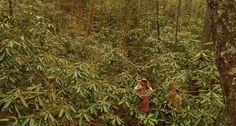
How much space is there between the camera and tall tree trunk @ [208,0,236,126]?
7.69 feet

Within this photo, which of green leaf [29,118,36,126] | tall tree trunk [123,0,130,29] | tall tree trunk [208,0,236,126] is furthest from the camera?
tall tree trunk [123,0,130,29]

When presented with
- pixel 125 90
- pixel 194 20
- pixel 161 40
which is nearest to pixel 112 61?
pixel 125 90

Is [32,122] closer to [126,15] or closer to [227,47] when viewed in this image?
[227,47]

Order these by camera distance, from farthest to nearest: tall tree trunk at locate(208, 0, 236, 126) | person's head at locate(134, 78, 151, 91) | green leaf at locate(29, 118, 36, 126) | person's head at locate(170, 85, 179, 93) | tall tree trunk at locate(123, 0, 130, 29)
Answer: tall tree trunk at locate(123, 0, 130, 29), person's head at locate(134, 78, 151, 91), person's head at locate(170, 85, 179, 93), green leaf at locate(29, 118, 36, 126), tall tree trunk at locate(208, 0, 236, 126)

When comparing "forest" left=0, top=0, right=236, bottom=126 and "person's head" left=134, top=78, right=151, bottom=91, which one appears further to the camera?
"person's head" left=134, top=78, right=151, bottom=91

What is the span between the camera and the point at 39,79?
4.52m

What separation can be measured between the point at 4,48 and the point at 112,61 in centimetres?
357

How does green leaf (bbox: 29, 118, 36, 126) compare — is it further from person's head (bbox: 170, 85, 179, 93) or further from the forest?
person's head (bbox: 170, 85, 179, 93)

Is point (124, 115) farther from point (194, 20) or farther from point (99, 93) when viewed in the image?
point (194, 20)

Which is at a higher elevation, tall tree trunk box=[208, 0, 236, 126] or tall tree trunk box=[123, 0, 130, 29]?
tall tree trunk box=[208, 0, 236, 126]

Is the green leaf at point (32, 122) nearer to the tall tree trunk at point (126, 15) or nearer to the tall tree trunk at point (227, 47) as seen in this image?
the tall tree trunk at point (227, 47)

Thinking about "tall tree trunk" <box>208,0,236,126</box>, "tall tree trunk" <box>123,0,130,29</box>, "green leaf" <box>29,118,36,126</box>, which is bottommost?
"tall tree trunk" <box>123,0,130,29</box>

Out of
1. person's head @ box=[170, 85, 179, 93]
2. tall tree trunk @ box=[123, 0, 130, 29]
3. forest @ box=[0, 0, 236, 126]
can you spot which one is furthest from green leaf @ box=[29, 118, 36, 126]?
tall tree trunk @ box=[123, 0, 130, 29]

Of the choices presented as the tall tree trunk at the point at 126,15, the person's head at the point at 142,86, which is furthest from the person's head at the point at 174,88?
the tall tree trunk at the point at 126,15
